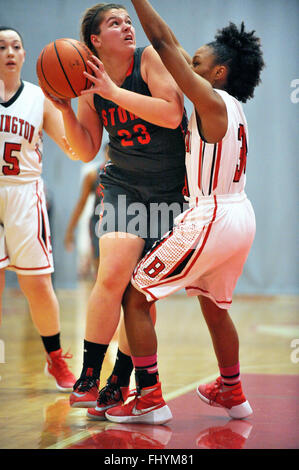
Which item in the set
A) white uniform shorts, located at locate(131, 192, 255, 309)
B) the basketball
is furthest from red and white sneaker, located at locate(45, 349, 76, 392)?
the basketball

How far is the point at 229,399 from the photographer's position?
264 cm

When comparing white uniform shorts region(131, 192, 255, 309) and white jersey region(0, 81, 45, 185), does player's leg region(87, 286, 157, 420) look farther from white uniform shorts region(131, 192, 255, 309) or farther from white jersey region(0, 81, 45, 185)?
white jersey region(0, 81, 45, 185)

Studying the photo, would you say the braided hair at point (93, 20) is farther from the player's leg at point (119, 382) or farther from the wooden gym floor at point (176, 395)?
the wooden gym floor at point (176, 395)

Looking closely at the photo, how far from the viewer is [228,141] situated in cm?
244

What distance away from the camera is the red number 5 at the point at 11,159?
3275 mm

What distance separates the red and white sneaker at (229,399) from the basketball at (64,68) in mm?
1339

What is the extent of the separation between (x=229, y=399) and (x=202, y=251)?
68cm

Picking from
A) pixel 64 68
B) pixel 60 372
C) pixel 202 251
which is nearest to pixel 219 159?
pixel 202 251

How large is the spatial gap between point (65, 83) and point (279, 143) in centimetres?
758

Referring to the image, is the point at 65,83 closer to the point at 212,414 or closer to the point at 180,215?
the point at 180,215

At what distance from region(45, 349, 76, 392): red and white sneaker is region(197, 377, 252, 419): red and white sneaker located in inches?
32.0

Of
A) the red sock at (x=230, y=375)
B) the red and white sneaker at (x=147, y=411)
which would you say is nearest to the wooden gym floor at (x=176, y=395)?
the red and white sneaker at (x=147, y=411)

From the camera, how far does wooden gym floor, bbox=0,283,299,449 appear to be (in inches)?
88.2

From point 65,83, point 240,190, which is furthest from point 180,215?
point 65,83
